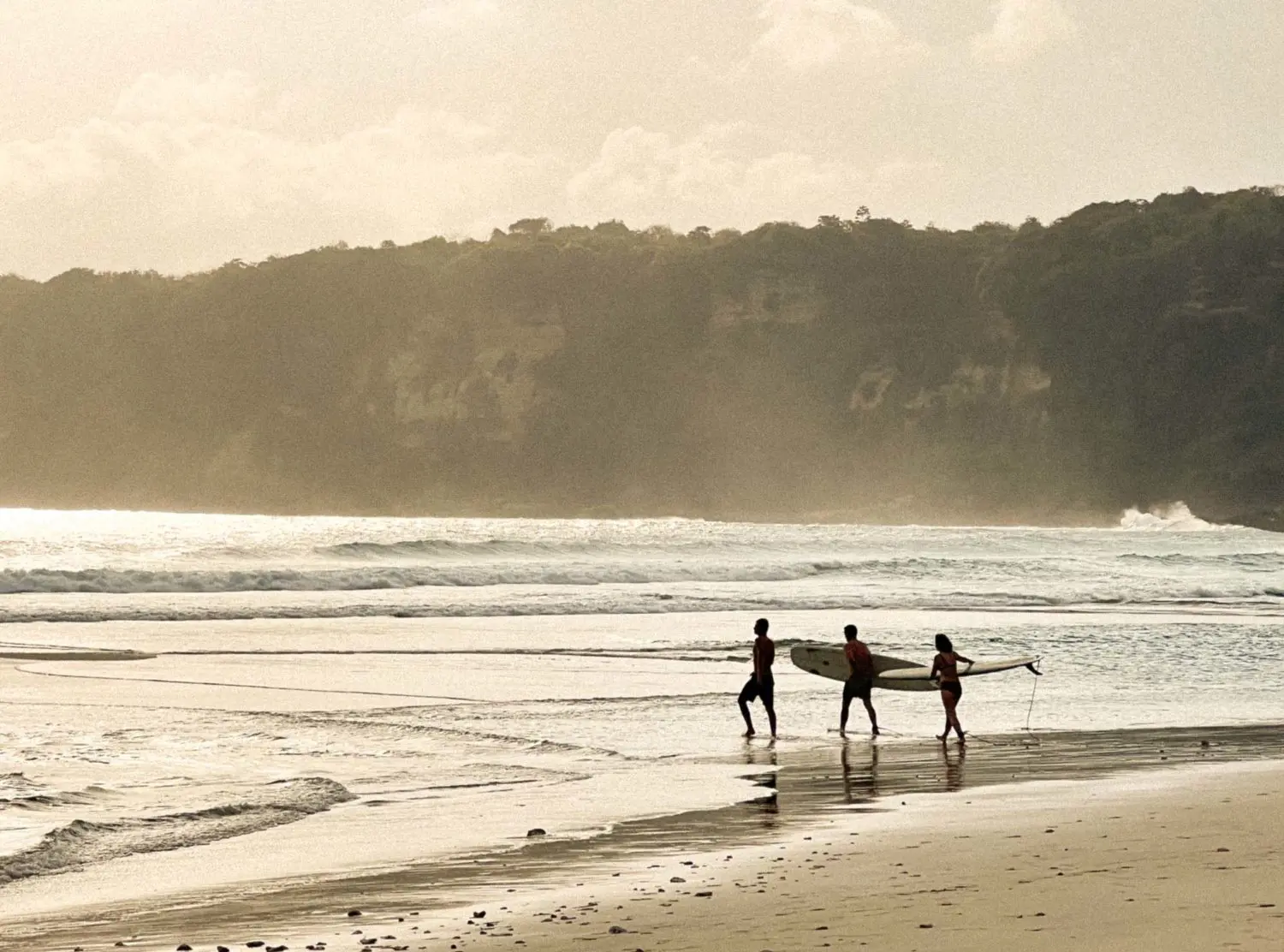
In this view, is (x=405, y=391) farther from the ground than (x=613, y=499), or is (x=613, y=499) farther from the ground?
(x=405, y=391)

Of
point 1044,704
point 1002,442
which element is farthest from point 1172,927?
point 1002,442

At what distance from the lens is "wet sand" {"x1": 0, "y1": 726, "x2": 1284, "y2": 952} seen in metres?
8.01

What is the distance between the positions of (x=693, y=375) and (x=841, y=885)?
15652 centimetres

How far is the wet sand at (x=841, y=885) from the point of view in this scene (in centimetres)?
801

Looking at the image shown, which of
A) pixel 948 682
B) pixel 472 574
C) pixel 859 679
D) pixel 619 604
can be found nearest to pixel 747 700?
pixel 859 679

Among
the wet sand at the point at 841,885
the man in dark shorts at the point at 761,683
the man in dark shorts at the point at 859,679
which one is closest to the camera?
the wet sand at the point at 841,885

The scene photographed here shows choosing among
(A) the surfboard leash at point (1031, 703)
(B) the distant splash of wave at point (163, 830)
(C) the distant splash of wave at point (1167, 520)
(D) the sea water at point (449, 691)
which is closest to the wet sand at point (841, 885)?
(D) the sea water at point (449, 691)

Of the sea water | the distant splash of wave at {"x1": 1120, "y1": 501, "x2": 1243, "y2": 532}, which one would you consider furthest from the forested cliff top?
the sea water

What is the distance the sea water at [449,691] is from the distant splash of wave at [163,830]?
0.10ft

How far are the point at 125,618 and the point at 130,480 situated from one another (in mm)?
143195

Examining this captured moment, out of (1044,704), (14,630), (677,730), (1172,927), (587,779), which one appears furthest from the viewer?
(14,630)

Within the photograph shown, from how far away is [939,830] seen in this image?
11109 millimetres

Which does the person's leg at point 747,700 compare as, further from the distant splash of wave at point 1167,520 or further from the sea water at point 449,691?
the distant splash of wave at point 1167,520

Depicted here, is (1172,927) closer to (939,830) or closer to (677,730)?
(939,830)
